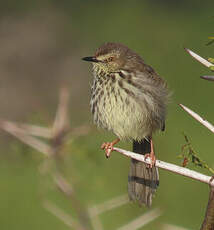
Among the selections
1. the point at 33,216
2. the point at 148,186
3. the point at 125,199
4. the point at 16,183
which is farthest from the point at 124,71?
the point at 16,183

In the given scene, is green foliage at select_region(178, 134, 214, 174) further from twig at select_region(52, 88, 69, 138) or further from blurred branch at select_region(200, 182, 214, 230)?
twig at select_region(52, 88, 69, 138)

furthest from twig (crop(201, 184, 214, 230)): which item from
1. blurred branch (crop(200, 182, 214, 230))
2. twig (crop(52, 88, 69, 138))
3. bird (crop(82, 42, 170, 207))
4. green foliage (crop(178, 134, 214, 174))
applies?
bird (crop(82, 42, 170, 207))

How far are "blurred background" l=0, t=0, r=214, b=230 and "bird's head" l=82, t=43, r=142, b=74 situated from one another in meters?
0.45

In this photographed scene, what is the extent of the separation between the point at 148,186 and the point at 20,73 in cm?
849

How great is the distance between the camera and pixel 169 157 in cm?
538

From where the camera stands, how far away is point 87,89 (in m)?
10.5

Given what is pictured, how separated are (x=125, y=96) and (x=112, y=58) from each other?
30 cm

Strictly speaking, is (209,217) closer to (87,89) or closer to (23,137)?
(23,137)

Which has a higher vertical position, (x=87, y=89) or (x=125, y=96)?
(x=125, y=96)

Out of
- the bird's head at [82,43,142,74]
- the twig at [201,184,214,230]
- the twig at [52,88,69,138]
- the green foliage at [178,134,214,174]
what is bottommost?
the bird's head at [82,43,142,74]

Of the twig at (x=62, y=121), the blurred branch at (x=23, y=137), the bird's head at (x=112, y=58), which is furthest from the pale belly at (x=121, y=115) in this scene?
the blurred branch at (x=23, y=137)

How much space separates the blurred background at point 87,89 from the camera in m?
5.20

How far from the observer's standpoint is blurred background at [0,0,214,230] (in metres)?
5.20

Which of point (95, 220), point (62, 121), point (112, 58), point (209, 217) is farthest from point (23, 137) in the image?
point (112, 58)
